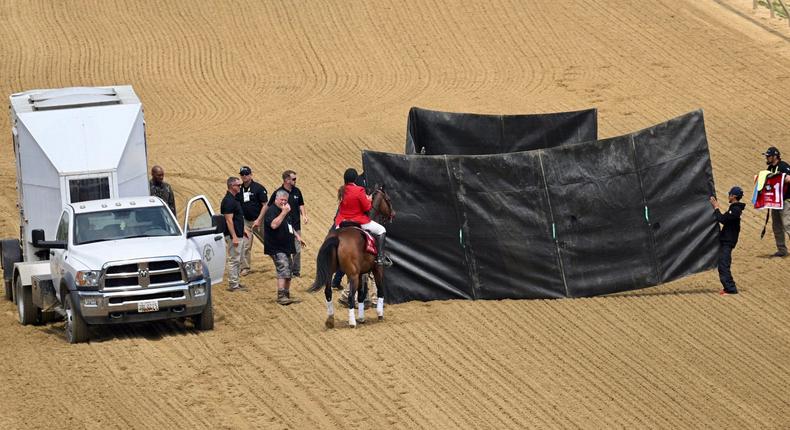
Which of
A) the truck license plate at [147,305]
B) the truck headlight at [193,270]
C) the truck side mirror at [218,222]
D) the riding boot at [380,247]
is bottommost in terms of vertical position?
the truck license plate at [147,305]

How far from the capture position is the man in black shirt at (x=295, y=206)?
755 inches

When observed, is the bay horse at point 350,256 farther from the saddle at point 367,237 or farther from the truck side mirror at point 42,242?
the truck side mirror at point 42,242

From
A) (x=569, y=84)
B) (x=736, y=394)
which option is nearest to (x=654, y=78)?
(x=569, y=84)

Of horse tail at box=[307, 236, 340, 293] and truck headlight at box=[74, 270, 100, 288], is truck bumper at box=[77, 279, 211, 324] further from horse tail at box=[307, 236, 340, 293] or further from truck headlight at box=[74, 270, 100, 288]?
horse tail at box=[307, 236, 340, 293]

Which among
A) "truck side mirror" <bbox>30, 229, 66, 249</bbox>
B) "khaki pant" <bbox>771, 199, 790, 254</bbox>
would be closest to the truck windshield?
"truck side mirror" <bbox>30, 229, 66, 249</bbox>

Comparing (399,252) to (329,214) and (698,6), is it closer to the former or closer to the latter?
(329,214)

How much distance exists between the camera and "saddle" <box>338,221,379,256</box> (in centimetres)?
1738

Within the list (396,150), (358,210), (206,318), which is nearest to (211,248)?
(206,318)

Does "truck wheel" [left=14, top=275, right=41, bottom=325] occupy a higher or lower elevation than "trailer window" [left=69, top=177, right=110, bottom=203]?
lower

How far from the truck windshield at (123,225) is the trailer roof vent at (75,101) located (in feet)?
7.88

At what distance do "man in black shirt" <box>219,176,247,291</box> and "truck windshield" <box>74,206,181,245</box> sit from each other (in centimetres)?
173

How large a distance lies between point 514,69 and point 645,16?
5.14 meters

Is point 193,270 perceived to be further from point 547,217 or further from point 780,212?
point 780,212

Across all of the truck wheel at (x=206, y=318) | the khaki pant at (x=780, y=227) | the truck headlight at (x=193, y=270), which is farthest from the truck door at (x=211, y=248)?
the khaki pant at (x=780, y=227)
